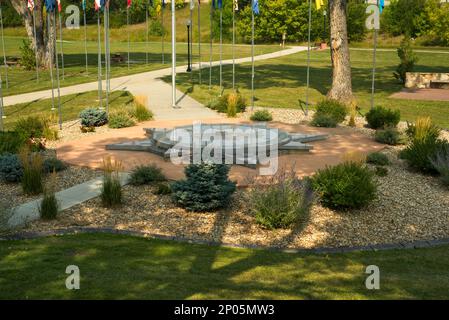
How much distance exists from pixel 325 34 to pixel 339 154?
55.2 metres

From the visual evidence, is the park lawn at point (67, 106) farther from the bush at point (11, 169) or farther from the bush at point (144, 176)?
the bush at point (144, 176)

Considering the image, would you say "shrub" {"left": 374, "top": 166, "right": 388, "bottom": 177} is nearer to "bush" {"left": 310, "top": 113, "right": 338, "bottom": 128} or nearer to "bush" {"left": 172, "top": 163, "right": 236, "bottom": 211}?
"bush" {"left": 172, "top": 163, "right": 236, "bottom": 211}

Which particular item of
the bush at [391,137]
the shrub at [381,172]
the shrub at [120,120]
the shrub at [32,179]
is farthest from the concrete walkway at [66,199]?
the bush at [391,137]

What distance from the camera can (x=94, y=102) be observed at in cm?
2384

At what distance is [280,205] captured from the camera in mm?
9578

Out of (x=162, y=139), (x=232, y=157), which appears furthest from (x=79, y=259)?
(x=162, y=139)

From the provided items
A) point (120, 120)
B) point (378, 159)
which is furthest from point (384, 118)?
point (120, 120)

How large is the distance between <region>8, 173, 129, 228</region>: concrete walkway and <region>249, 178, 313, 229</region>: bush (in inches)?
131

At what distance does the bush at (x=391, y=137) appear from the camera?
1577cm

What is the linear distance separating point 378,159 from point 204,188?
512 centimetres

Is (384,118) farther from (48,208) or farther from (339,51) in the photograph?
(48,208)

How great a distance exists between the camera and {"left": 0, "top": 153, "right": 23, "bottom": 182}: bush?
38.9ft

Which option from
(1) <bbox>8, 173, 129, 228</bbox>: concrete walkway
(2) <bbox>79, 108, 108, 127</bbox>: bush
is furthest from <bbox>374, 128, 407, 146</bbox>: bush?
(2) <bbox>79, 108, 108, 127</bbox>: bush
